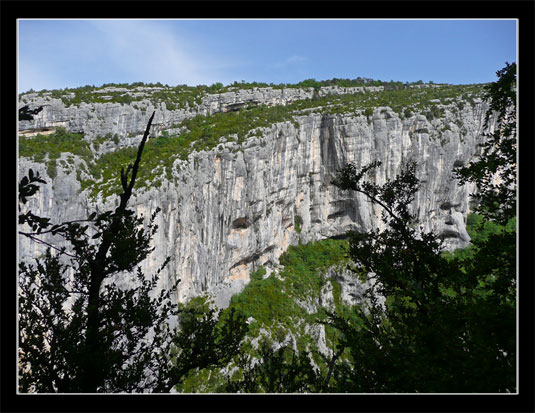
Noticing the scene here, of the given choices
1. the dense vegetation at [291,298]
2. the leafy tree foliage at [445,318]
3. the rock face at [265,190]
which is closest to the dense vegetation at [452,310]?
the leafy tree foliage at [445,318]

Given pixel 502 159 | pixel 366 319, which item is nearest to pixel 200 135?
pixel 366 319

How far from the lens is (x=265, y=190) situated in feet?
94.9

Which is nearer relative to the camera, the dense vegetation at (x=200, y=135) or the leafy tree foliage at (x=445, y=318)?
the leafy tree foliage at (x=445, y=318)

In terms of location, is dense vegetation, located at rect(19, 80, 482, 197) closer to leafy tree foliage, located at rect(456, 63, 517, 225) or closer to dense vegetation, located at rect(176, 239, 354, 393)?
dense vegetation, located at rect(176, 239, 354, 393)

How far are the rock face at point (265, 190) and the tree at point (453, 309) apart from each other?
47.8ft

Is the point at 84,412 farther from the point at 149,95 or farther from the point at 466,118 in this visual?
the point at 466,118

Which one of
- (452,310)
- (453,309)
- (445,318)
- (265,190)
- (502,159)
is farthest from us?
(265,190)

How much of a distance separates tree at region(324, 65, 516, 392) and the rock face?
14567 mm

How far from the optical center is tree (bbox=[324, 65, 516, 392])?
2932 mm

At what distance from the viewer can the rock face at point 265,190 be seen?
67.7 ft

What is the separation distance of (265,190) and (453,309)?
25.3 m

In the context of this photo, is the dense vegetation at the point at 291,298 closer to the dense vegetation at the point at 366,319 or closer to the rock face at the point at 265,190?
the rock face at the point at 265,190

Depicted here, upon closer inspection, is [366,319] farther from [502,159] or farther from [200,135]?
[200,135]

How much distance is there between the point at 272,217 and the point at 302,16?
2768 centimetres
